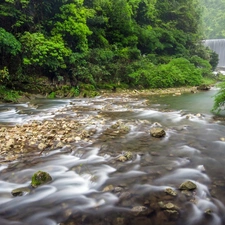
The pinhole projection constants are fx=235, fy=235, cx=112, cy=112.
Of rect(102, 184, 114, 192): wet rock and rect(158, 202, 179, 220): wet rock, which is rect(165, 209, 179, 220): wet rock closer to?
rect(158, 202, 179, 220): wet rock

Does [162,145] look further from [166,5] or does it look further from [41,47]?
[166,5]

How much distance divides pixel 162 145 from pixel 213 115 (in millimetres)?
4099

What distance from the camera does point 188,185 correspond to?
317 centimetres

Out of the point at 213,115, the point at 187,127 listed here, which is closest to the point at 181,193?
the point at 187,127

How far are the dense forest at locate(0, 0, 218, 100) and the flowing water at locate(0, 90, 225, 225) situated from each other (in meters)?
8.42

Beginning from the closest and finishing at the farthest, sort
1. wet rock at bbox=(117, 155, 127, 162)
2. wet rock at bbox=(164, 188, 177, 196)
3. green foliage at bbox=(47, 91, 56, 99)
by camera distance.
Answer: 1. wet rock at bbox=(164, 188, 177, 196)
2. wet rock at bbox=(117, 155, 127, 162)
3. green foliage at bbox=(47, 91, 56, 99)

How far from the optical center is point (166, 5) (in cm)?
2761

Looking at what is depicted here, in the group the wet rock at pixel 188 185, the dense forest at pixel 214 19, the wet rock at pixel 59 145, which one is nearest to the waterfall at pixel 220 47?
the dense forest at pixel 214 19

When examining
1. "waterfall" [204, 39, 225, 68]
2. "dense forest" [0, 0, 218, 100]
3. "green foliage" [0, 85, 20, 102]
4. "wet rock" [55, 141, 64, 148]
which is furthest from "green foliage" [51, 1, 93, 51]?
"waterfall" [204, 39, 225, 68]

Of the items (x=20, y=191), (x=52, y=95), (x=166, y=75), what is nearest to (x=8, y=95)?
(x=52, y=95)

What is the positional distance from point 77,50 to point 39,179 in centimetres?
1319

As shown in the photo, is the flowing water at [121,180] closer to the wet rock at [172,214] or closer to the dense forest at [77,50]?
the wet rock at [172,214]

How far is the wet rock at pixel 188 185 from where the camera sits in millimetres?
3156

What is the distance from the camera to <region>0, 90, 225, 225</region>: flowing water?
Result: 2.67 meters
